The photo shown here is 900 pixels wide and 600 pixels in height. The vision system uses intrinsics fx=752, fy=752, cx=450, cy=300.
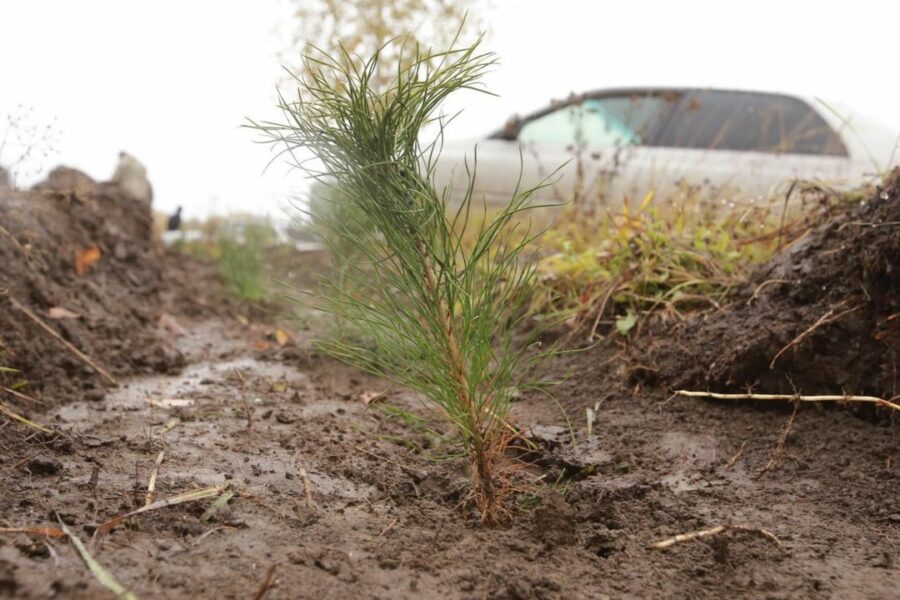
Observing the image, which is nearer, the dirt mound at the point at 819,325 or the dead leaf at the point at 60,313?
the dirt mound at the point at 819,325

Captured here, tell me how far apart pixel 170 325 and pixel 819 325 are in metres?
3.45

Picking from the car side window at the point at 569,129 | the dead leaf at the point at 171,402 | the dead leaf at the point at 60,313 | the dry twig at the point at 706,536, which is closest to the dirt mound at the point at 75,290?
the dead leaf at the point at 60,313

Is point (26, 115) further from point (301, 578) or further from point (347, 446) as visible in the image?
point (301, 578)

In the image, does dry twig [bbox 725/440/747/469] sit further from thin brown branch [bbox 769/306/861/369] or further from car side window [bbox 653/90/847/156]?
car side window [bbox 653/90/847/156]

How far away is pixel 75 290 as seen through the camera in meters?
3.86

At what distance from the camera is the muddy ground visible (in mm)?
1438

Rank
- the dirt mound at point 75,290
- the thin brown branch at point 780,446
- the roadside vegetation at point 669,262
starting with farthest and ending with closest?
1. the roadside vegetation at point 669,262
2. the dirt mound at point 75,290
3. the thin brown branch at point 780,446

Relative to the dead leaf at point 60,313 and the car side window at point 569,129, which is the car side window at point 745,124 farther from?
the dead leaf at point 60,313

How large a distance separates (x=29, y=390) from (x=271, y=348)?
1463 millimetres

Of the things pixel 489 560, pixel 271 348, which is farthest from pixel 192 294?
pixel 489 560

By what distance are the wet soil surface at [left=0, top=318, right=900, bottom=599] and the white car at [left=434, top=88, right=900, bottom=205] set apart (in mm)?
3488

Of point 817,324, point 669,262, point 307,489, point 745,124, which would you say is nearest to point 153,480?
point 307,489

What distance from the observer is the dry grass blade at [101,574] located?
4.01 ft

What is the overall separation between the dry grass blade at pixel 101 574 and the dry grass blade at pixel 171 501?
7 cm
